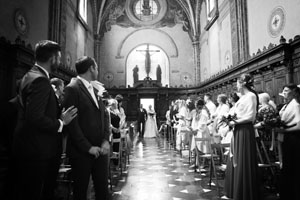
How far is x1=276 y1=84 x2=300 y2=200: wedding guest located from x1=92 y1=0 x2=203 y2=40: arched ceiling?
16657 mm

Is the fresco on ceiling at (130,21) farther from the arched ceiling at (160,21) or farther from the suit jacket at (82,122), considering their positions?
the suit jacket at (82,122)

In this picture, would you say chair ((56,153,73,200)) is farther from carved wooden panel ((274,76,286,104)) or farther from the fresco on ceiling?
the fresco on ceiling

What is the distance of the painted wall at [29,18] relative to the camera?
7.10 meters

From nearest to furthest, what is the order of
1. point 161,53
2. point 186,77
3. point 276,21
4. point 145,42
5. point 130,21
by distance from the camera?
point 276,21 → point 186,77 → point 130,21 → point 145,42 → point 161,53

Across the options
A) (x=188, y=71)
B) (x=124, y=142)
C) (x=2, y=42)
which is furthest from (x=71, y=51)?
(x=188, y=71)

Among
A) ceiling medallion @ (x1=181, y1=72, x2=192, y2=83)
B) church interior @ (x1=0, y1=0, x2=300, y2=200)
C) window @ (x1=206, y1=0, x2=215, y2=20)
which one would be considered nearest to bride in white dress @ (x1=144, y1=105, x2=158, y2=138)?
church interior @ (x1=0, y1=0, x2=300, y2=200)

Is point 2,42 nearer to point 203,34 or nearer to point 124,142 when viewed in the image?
point 124,142

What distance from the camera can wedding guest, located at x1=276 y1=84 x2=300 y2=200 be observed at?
11.6 ft

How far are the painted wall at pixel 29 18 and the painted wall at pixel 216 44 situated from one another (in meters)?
9.19

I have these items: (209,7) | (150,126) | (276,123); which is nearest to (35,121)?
(276,123)

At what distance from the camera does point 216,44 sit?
14.8m

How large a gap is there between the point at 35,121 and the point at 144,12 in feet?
65.3

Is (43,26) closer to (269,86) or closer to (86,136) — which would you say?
(269,86)

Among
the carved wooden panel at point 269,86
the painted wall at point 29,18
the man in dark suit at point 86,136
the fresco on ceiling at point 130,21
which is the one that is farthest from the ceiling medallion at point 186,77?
the man in dark suit at point 86,136
